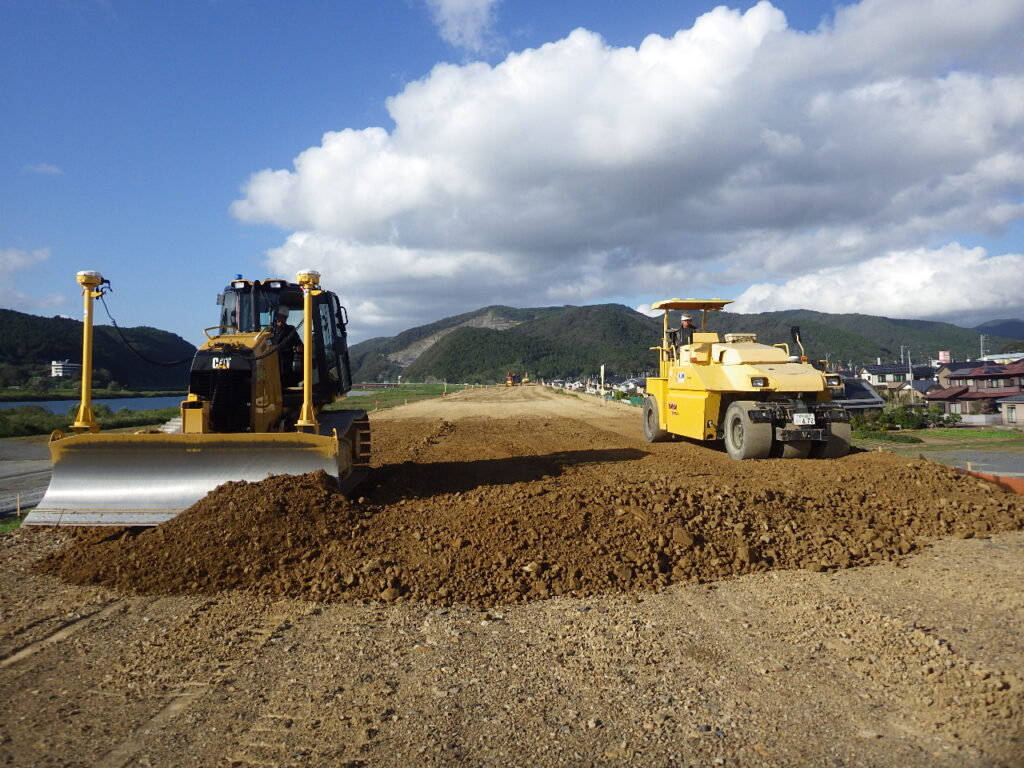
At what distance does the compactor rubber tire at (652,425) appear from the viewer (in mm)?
14138

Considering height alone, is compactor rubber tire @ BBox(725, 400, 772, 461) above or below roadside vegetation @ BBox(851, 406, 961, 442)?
above

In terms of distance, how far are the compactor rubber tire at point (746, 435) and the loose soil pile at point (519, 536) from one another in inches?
89.6

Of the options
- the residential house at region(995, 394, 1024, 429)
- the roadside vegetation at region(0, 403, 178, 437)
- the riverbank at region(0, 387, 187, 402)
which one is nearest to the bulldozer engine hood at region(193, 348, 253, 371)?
the roadside vegetation at region(0, 403, 178, 437)

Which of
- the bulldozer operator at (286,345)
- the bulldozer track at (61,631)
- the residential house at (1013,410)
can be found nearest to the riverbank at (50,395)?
the bulldozer operator at (286,345)

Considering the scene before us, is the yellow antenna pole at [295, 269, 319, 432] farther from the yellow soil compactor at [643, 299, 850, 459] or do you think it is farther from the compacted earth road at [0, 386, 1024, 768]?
the yellow soil compactor at [643, 299, 850, 459]

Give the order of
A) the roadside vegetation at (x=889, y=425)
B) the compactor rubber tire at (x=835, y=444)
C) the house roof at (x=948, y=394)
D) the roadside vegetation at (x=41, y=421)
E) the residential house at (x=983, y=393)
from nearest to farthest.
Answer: the compactor rubber tire at (x=835, y=444)
the roadside vegetation at (x=889, y=425)
the roadside vegetation at (x=41, y=421)
the residential house at (x=983, y=393)
the house roof at (x=948, y=394)

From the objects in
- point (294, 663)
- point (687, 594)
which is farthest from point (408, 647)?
point (687, 594)

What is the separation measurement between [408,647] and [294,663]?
656 mm

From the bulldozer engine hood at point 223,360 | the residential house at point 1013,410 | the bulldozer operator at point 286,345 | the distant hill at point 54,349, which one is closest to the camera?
the bulldozer engine hood at point 223,360

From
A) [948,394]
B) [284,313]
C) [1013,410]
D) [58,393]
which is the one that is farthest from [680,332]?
[58,393]

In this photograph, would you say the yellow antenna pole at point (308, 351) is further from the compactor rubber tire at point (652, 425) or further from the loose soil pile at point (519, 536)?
the compactor rubber tire at point (652, 425)

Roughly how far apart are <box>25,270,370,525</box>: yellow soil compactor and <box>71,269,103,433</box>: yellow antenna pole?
0.04 feet

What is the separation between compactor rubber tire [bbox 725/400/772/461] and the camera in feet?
33.6

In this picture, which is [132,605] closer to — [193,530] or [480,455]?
[193,530]
